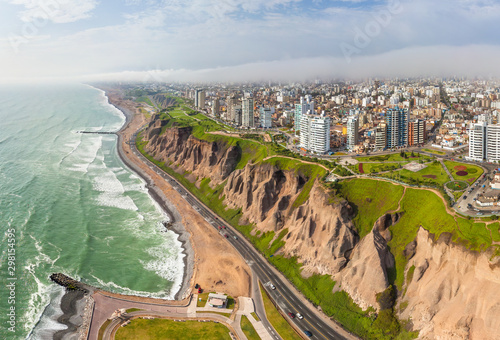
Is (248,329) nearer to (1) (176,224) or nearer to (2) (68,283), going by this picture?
(2) (68,283)

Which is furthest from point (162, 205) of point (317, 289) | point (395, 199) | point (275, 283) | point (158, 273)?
point (395, 199)

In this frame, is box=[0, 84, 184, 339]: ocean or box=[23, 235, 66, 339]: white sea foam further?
box=[0, 84, 184, 339]: ocean

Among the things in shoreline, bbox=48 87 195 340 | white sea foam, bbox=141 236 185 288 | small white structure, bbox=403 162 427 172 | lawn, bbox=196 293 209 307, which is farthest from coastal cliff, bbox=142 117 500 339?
small white structure, bbox=403 162 427 172

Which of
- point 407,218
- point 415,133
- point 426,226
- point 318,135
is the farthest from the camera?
point 415,133

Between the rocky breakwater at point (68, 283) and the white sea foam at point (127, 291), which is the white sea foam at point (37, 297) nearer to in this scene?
the rocky breakwater at point (68, 283)

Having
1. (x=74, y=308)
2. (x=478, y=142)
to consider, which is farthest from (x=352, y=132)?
(x=74, y=308)

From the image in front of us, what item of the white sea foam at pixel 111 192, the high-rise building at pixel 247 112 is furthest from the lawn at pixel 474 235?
the high-rise building at pixel 247 112

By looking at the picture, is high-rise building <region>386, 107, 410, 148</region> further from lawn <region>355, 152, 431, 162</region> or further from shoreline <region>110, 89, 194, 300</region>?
shoreline <region>110, 89, 194, 300</region>
